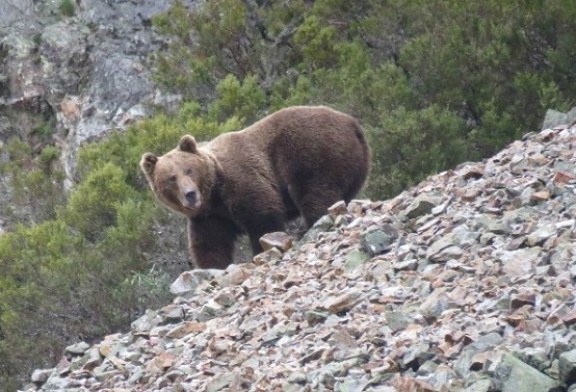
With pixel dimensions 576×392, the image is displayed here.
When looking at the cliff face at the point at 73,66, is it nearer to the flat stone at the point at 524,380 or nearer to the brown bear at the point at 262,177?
the brown bear at the point at 262,177

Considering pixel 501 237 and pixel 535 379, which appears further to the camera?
pixel 501 237

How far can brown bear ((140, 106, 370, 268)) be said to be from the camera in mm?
11625

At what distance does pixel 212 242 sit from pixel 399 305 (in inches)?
157

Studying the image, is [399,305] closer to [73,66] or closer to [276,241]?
[276,241]

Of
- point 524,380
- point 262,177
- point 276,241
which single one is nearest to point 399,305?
point 524,380

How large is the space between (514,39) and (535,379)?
12433mm

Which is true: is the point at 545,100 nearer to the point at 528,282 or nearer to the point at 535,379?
the point at 528,282

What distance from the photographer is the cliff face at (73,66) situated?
2638 centimetres

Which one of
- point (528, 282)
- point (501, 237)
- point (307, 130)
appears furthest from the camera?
point (307, 130)

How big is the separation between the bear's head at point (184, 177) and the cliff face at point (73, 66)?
13.5 meters

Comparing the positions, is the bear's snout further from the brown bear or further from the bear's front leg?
the bear's front leg

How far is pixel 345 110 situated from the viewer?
60.9ft

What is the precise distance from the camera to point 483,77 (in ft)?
58.5

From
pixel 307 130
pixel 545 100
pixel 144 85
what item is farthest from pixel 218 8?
pixel 307 130
